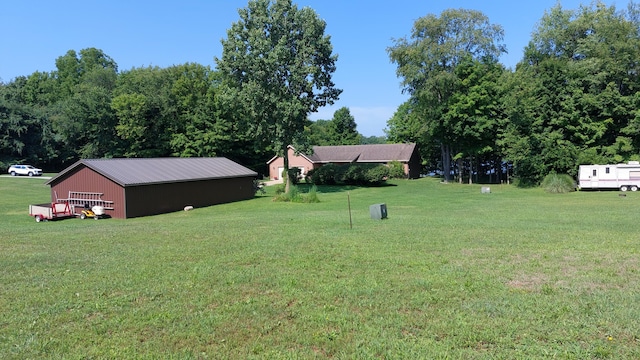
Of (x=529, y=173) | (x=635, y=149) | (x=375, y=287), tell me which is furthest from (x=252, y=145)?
(x=375, y=287)

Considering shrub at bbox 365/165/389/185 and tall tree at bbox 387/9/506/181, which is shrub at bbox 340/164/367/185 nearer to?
shrub at bbox 365/165/389/185

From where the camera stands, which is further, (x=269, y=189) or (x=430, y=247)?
(x=269, y=189)

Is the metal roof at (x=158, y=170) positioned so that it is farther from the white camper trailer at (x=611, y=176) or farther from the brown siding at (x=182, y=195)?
the white camper trailer at (x=611, y=176)

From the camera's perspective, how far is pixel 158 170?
28.0 m

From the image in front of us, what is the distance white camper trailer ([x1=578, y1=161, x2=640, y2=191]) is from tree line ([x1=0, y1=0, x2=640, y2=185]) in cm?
345

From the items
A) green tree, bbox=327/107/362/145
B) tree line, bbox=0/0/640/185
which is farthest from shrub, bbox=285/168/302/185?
green tree, bbox=327/107/362/145

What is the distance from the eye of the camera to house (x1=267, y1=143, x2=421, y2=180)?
55.6 meters

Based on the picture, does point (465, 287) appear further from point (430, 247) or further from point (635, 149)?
point (635, 149)

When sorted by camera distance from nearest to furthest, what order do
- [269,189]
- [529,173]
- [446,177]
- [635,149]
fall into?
[635,149], [529,173], [269,189], [446,177]

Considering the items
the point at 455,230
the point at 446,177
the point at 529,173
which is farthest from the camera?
the point at 446,177

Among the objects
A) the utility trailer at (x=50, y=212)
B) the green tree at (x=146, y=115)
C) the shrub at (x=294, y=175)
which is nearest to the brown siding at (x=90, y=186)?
the utility trailer at (x=50, y=212)

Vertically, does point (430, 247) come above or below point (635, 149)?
below

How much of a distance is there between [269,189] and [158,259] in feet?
117

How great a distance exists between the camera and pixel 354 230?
12.6 m
